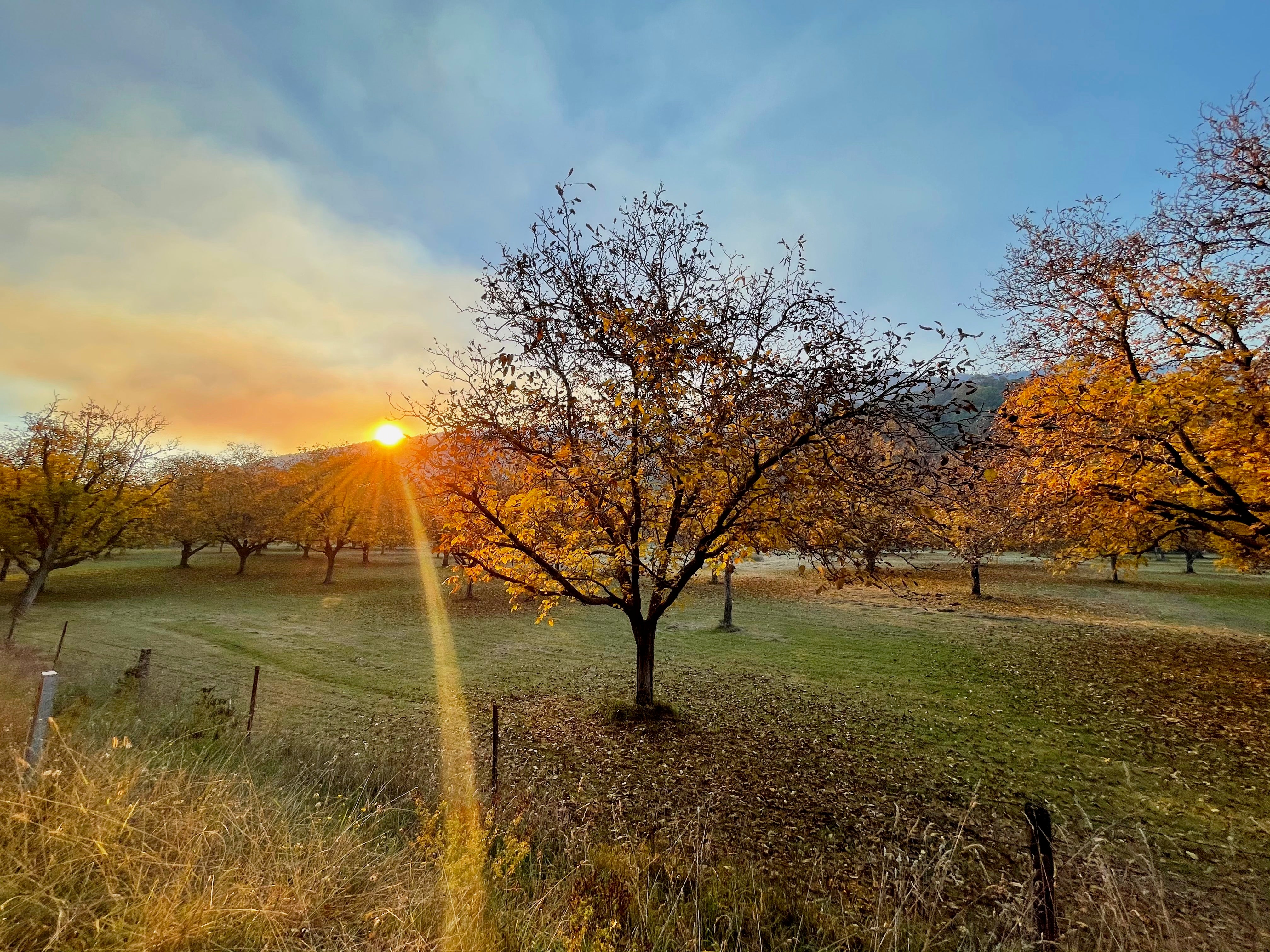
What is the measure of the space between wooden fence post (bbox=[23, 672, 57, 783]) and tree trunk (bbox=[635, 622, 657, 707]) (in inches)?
375

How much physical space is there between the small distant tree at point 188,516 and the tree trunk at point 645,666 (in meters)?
49.2

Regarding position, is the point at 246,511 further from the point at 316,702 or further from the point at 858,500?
the point at 858,500

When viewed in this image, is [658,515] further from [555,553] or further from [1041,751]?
[1041,751]

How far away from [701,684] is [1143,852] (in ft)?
32.5

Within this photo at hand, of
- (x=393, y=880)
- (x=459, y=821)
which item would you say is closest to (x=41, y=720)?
(x=393, y=880)

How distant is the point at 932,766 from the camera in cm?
952

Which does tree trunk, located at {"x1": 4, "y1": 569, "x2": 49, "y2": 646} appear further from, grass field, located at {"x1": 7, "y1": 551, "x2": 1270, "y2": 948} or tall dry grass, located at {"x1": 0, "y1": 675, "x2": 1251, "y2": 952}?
tall dry grass, located at {"x1": 0, "y1": 675, "x2": 1251, "y2": 952}

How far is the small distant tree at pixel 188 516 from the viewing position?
45000 millimetres

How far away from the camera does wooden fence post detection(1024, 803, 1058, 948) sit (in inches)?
182

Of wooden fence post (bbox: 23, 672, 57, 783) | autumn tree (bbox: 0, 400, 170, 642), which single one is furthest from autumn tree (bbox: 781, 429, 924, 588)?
autumn tree (bbox: 0, 400, 170, 642)

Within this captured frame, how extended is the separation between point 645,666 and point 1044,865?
857 centimetres

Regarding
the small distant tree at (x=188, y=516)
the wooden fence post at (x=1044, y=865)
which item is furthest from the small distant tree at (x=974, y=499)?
the small distant tree at (x=188, y=516)

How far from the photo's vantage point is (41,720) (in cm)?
511

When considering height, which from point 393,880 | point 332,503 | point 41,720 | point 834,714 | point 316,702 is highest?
point 332,503
